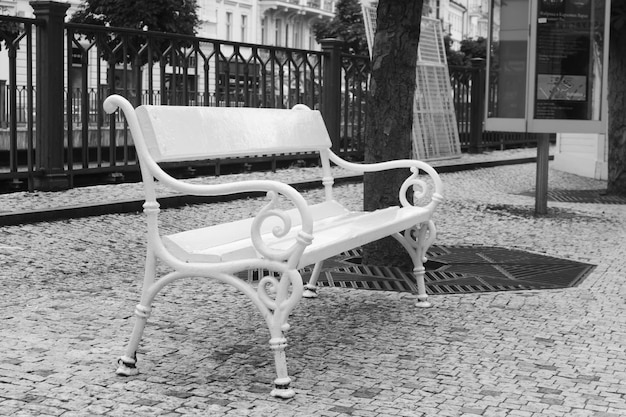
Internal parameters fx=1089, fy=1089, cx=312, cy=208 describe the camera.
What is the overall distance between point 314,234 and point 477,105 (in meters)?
17.4

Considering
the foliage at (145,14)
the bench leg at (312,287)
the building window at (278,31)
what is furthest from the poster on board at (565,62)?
the building window at (278,31)

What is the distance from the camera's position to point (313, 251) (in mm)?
4344

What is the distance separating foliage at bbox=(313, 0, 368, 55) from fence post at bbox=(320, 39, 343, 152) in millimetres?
35894

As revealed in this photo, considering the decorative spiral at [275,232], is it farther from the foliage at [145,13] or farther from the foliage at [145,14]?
the foliage at [145,13]

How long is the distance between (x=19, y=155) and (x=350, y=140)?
7066 millimetres

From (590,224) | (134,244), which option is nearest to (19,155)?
(134,244)

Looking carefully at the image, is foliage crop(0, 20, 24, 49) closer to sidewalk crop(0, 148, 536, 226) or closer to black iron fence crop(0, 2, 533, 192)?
black iron fence crop(0, 2, 533, 192)

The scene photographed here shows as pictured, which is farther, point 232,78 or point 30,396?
point 232,78

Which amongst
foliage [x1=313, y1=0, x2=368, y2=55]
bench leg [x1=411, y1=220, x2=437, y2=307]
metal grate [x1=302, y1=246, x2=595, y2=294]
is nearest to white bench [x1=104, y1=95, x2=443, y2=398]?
bench leg [x1=411, y1=220, x2=437, y2=307]

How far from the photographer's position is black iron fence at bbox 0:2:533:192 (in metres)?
10.1

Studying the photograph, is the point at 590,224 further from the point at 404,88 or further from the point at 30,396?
the point at 30,396

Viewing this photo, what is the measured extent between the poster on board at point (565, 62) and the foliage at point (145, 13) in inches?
1068

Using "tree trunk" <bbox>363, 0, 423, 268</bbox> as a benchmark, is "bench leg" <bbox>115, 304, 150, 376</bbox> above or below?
below

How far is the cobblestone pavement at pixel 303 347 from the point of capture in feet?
13.1
